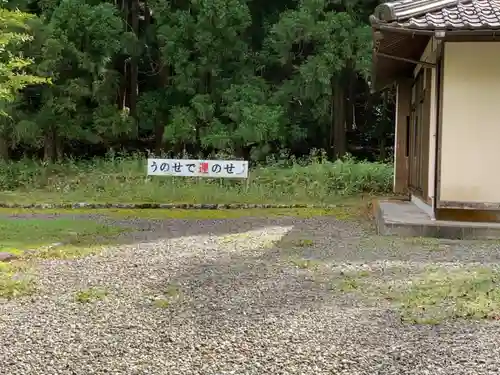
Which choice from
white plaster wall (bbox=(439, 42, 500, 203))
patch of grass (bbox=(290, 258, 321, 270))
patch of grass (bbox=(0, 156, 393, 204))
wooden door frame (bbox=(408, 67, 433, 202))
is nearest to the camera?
Result: patch of grass (bbox=(290, 258, 321, 270))

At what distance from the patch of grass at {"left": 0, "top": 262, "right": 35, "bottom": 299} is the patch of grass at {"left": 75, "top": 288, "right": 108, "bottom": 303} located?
1.09 ft

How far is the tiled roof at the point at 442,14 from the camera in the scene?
5602 millimetres

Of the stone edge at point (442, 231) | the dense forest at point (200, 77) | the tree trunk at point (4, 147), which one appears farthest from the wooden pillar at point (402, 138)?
the tree trunk at point (4, 147)

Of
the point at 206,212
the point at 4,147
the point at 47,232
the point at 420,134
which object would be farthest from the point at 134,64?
the point at 47,232

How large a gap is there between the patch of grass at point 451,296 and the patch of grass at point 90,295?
1.67 meters

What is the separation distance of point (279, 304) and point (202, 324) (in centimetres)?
54

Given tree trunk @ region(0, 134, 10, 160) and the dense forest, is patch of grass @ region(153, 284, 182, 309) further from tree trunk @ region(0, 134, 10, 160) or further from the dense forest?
tree trunk @ region(0, 134, 10, 160)

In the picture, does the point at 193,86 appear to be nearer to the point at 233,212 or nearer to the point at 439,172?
the point at 233,212

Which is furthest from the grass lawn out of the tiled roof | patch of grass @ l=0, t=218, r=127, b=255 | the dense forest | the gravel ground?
Answer: the dense forest

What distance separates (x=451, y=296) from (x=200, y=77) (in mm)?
12040

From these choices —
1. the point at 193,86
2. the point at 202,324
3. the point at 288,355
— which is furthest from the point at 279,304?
the point at 193,86

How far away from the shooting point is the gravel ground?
2469 millimetres

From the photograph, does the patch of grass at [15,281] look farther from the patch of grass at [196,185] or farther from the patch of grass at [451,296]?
the patch of grass at [196,185]

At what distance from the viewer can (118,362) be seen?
2484 millimetres
